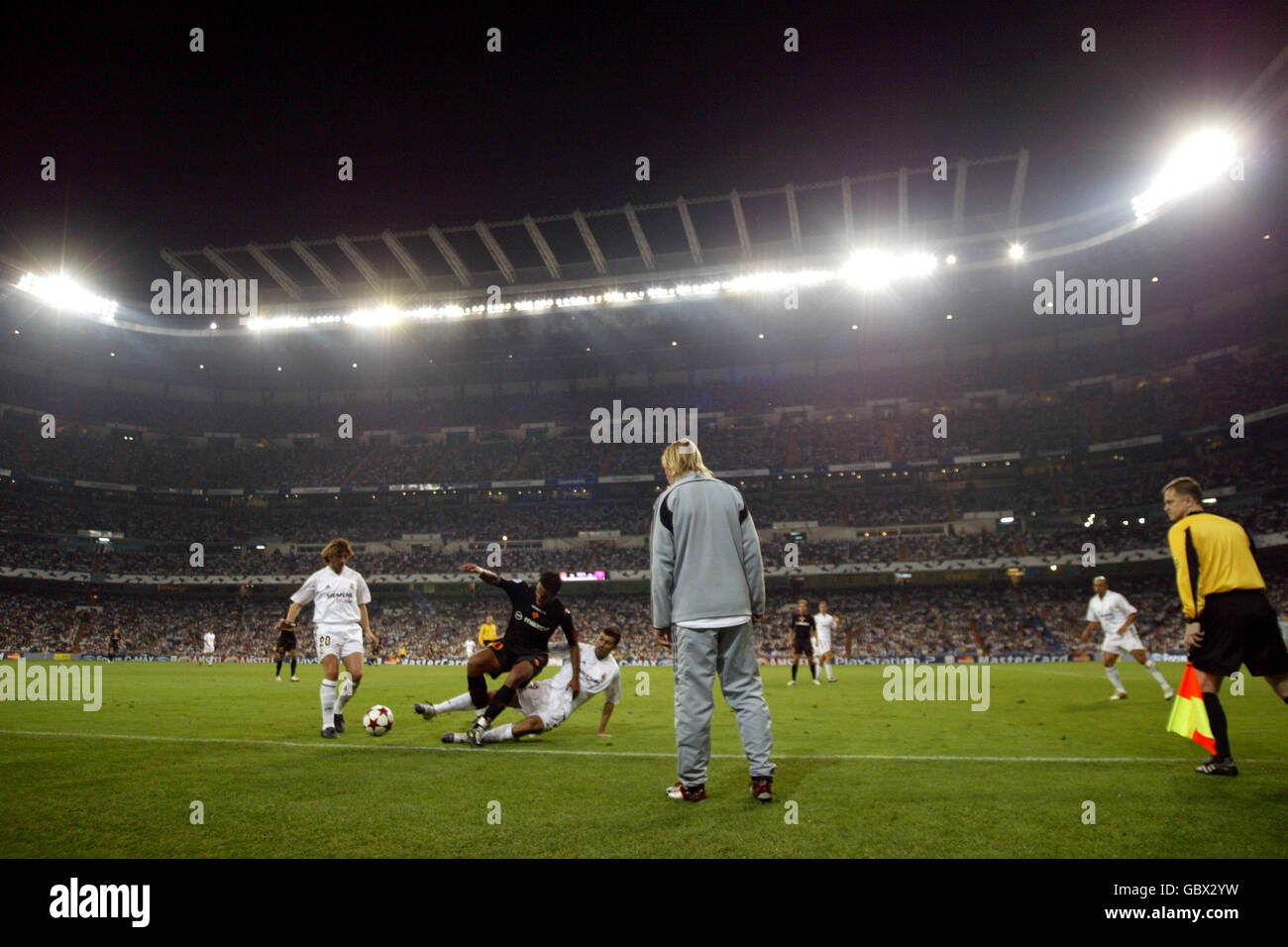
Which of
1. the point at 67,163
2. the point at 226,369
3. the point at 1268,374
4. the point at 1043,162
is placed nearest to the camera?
the point at 67,163

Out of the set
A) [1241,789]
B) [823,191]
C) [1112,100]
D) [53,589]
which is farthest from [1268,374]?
[53,589]

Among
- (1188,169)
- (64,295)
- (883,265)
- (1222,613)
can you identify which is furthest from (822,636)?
(64,295)

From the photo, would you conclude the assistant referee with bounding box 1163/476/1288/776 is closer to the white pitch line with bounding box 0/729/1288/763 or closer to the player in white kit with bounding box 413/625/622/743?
the white pitch line with bounding box 0/729/1288/763

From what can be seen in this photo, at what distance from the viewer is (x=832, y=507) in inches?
1843

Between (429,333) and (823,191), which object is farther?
(429,333)

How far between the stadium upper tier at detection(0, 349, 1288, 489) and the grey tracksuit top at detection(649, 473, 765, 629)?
4196cm

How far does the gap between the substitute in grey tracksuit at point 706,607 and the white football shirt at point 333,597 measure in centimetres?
477

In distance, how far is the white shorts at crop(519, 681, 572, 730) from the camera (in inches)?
310

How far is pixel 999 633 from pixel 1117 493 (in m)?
11.9

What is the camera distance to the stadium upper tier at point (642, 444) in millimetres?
41250

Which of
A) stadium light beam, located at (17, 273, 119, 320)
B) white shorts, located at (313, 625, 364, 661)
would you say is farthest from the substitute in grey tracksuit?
stadium light beam, located at (17, 273, 119, 320)

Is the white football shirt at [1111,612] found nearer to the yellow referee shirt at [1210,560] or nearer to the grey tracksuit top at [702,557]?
the yellow referee shirt at [1210,560]

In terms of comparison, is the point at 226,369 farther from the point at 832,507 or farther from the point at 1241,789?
the point at 1241,789

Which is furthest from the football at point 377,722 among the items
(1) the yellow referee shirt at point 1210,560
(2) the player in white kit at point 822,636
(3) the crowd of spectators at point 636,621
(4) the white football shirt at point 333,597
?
(3) the crowd of spectators at point 636,621
